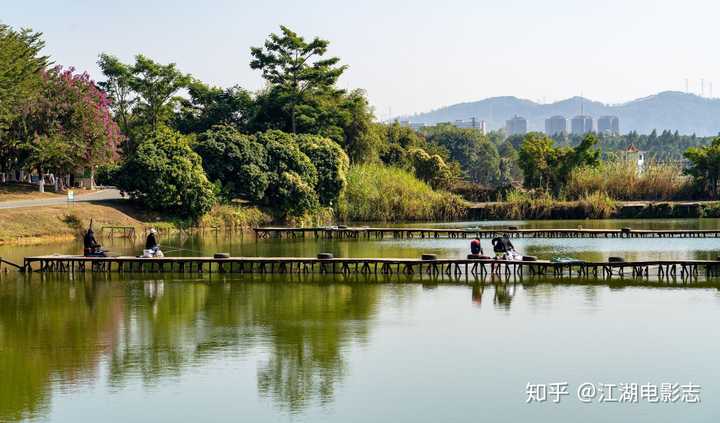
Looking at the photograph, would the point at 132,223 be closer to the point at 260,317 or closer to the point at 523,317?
the point at 260,317

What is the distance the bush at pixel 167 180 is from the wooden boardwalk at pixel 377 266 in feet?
57.6

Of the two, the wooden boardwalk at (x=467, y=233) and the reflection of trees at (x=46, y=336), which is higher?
the wooden boardwalk at (x=467, y=233)

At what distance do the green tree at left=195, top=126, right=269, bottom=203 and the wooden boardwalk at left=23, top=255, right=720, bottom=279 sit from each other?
23.0 meters

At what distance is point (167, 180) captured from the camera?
60.0 meters

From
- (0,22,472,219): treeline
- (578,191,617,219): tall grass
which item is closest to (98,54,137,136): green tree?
(0,22,472,219): treeline

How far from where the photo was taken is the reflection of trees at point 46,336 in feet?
69.5

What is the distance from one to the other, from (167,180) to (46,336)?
33626mm

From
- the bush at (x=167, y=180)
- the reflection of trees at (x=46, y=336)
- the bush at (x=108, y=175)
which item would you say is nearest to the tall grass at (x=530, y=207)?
Answer: the bush at (x=167, y=180)

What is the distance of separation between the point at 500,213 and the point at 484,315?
46190 millimetres

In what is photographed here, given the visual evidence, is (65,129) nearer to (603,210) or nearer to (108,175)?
(108,175)

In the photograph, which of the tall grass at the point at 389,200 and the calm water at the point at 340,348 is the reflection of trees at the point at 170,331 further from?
the tall grass at the point at 389,200

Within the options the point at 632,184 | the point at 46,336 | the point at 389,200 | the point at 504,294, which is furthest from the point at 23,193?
the point at 632,184

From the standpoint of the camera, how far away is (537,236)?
5662cm

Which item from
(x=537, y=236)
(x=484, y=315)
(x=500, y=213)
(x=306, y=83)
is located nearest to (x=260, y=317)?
(x=484, y=315)
